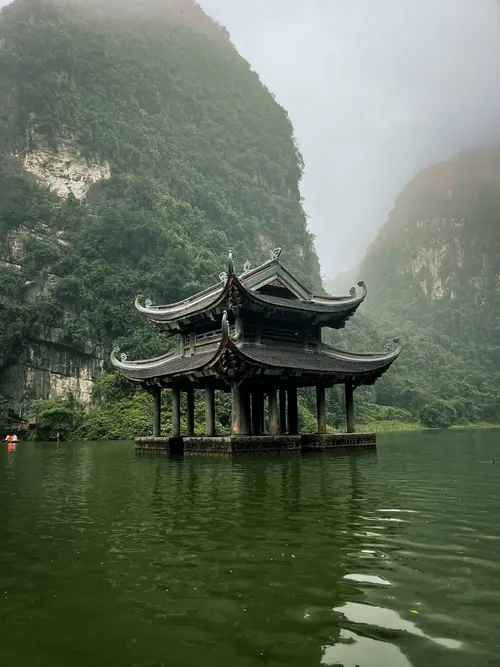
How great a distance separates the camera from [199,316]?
73.6 feet

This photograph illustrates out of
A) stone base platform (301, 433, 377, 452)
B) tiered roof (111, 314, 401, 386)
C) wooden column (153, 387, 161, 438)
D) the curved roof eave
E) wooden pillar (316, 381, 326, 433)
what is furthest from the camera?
wooden column (153, 387, 161, 438)

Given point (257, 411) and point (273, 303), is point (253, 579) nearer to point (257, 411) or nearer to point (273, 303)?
point (273, 303)

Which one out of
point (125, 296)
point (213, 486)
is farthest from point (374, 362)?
point (125, 296)

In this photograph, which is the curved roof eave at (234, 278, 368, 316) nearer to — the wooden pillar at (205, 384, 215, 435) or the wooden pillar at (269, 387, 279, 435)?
the wooden pillar at (269, 387, 279, 435)

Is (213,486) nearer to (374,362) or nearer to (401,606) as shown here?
(401,606)

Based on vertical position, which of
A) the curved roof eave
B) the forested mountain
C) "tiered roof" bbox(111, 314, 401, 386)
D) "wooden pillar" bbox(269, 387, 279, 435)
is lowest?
"wooden pillar" bbox(269, 387, 279, 435)

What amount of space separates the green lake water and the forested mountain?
65330 mm

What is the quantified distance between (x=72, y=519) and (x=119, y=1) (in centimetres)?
11179

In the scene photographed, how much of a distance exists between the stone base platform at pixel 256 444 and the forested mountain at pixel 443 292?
50.6 m

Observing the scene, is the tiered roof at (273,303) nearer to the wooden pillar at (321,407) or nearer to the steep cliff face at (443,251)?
the wooden pillar at (321,407)

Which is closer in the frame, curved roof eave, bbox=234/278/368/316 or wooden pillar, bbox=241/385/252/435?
wooden pillar, bbox=241/385/252/435

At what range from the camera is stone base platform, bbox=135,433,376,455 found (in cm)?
1878

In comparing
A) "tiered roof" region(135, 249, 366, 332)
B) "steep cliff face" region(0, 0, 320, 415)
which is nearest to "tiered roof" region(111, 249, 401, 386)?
"tiered roof" region(135, 249, 366, 332)

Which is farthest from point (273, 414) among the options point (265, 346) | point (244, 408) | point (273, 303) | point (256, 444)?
point (273, 303)
